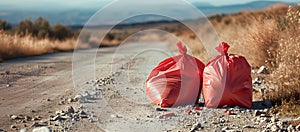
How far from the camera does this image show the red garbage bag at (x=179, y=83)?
6.68m

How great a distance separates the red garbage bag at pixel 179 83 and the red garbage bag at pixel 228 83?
209 millimetres

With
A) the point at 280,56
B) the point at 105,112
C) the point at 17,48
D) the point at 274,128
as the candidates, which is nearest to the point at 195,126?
the point at 274,128

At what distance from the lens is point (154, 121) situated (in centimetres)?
593

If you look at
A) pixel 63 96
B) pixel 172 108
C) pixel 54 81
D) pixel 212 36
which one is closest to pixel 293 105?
pixel 172 108

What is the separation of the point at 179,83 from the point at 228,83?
711mm

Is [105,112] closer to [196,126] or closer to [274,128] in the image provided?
[196,126]

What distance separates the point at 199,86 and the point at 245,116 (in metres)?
0.94

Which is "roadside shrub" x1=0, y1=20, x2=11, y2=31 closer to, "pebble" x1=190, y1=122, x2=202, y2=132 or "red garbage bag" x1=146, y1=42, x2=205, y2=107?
"red garbage bag" x1=146, y1=42, x2=205, y2=107

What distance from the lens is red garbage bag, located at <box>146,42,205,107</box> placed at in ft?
21.9

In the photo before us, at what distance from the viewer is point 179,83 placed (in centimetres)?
667

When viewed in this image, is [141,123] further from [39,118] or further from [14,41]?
[14,41]

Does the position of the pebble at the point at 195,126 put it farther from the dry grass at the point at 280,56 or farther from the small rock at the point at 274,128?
the dry grass at the point at 280,56

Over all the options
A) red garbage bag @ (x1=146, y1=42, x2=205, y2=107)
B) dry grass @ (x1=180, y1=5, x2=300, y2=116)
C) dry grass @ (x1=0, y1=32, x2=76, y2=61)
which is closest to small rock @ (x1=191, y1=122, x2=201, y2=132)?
red garbage bag @ (x1=146, y1=42, x2=205, y2=107)

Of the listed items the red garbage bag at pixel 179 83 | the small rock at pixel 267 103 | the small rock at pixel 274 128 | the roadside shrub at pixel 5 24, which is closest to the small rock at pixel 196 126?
the small rock at pixel 274 128
